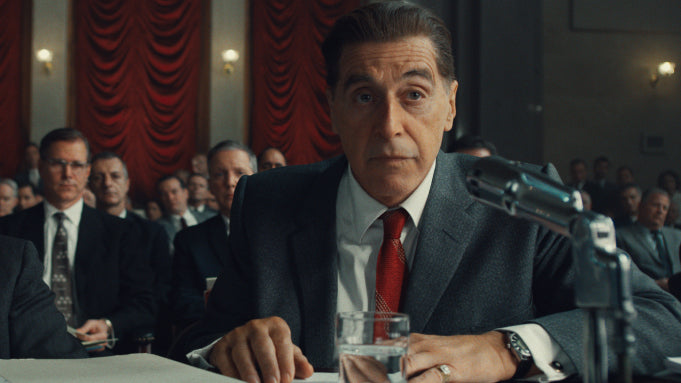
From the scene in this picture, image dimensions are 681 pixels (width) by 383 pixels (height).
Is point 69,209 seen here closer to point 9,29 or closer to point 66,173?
point 66,173

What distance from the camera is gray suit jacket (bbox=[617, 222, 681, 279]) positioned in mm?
5418

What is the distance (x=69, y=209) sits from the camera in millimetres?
3553

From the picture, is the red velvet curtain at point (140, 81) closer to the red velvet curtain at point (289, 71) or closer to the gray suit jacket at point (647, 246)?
the red velvet curtain at point (289, 71)

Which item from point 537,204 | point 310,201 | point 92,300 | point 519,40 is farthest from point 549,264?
point 519,40

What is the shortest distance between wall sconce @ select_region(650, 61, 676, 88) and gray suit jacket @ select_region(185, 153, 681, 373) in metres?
10.7

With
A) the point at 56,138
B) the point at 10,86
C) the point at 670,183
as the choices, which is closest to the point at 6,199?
the point at 56,138

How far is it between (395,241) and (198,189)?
6.27 m

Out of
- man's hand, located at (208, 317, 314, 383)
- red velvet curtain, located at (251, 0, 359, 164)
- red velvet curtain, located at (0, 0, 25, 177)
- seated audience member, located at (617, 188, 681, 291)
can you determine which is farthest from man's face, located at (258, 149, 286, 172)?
red velvet curtain, located at (0, 0, 25, 177)

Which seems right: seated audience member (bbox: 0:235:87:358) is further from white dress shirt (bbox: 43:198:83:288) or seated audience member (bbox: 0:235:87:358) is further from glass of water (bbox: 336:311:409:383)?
white dress shirt (bbox: 43:198:83:288)

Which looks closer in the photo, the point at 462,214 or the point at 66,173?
the point at 462,214

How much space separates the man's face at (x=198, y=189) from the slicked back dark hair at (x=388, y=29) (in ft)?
20.1

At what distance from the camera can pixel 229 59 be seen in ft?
34.9

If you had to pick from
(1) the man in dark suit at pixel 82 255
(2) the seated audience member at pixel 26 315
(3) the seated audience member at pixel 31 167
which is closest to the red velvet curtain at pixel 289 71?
(3) the seated audience member at pixel 31 167

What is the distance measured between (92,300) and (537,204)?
304 cm
